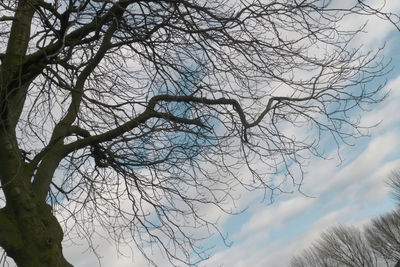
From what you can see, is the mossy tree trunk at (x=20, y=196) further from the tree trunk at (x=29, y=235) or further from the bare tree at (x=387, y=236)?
the bare tree at (x=387, y=236)

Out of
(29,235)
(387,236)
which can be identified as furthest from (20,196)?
(387,236)

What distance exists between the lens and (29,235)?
3939 mm

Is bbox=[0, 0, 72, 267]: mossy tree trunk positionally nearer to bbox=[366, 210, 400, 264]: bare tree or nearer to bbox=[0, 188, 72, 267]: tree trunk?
bbox=[0, 188, 72, 267]: tree trunk

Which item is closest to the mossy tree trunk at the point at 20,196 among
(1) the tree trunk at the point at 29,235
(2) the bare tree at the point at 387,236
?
(1) the tree trunk at the point at 29,235

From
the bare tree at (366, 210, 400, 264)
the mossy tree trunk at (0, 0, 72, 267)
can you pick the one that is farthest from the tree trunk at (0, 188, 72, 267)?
the bare tree at (366, 210, 400, 264)

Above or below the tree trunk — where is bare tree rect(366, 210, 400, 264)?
above

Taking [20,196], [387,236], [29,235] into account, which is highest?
[387,236]

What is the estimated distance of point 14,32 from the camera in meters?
4.80

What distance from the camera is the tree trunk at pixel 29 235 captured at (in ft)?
12.7

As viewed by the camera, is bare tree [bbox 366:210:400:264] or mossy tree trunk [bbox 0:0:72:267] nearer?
mossy tree trunk [bbox 0:0:72:267]

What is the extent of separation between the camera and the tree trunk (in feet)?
12.7

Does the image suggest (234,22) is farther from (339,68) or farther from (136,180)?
(136,180)

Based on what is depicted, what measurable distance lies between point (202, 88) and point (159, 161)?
44.5 inches

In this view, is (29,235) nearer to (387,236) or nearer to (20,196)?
(20,196)
